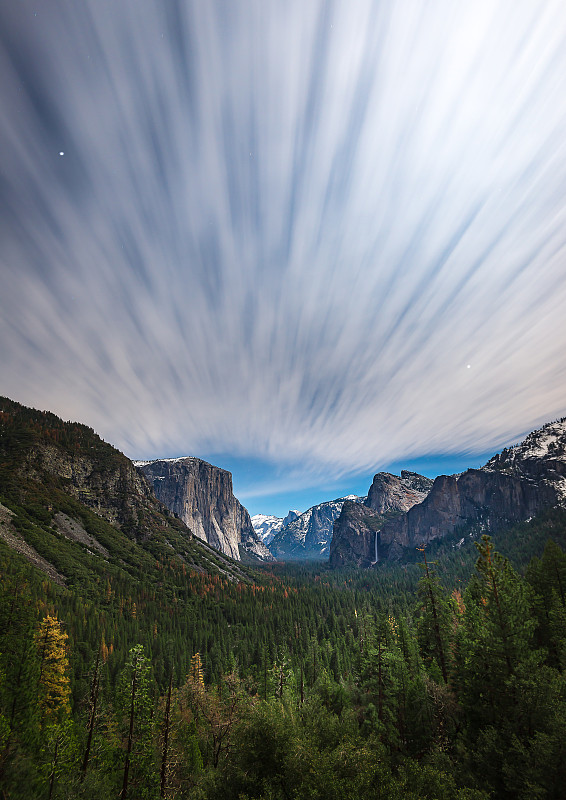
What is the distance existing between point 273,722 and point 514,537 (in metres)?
202

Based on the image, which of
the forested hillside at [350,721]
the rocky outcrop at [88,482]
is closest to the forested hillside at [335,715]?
the forested hillside at [350,721]

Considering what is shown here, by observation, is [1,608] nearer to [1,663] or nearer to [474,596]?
[1,663]

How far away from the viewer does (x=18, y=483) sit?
457 feet

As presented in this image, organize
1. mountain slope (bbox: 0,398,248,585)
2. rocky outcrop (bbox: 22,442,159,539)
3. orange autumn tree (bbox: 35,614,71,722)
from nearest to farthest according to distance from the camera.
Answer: orange autumn tree (bbox: 35,614,71,722)
mountain slope (bbox: 0,398,248,585)
rocky outcrop (bbox: 22,442,159,539)

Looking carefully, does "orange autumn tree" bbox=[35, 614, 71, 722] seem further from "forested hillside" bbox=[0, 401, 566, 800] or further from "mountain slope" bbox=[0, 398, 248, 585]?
"mountain slope" bbox=[0, 398, 248, 585]

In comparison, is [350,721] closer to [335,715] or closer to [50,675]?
[335,715]

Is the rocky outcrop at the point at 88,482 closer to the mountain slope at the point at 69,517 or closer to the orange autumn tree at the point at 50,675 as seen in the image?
the mountain slope at the point at 69,517

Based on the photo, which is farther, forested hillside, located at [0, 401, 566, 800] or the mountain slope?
the mountain slope

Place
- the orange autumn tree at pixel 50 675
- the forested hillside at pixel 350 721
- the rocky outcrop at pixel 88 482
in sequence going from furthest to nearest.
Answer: the rocky outcrop at pixel 88 482 → the orange autumn tree at pixel 50 675 → the forested hillside at pixel 350 721

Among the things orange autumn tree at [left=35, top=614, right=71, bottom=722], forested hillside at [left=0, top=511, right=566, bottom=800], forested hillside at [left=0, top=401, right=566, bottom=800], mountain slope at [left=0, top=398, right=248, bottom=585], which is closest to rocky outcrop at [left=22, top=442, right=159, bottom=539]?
mountain slope at [left=0, top=398, right=248, bottom=585]

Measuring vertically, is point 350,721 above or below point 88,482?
below

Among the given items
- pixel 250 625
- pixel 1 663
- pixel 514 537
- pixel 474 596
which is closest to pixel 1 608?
pixel 1 663

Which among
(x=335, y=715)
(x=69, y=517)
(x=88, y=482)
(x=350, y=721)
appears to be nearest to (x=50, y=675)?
(x=335, y=715)

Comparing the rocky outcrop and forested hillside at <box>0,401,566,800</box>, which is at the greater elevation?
the rocky outcrop
